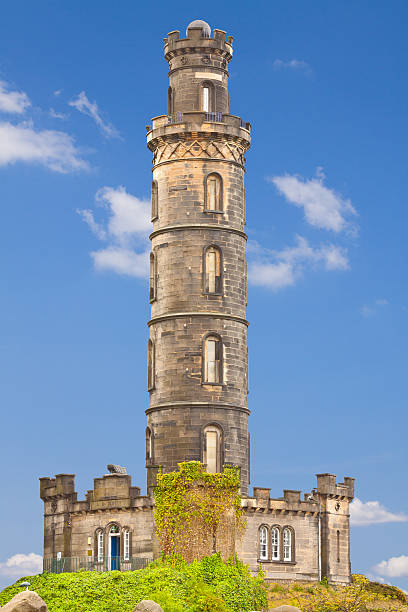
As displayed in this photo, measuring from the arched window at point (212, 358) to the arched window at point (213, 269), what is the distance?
2523 mm

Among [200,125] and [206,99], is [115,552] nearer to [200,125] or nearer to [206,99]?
[200,125]

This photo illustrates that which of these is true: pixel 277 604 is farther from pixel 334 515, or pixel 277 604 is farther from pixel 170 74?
pixel 170 74

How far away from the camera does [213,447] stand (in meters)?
68.6

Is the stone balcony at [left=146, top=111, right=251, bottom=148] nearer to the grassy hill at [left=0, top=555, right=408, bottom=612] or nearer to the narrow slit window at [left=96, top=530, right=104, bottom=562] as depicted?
the narrow slit window at [left=96, top=530, right=104, bottom=562]

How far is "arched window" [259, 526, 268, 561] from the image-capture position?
6831 cm

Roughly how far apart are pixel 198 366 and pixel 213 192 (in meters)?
9.19

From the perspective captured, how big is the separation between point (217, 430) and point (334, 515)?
29.6 feet

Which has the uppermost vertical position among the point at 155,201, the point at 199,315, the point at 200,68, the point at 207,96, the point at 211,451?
the point at 200,68

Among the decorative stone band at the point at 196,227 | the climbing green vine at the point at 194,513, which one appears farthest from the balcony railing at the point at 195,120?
the climbing green vine at the point at 194,513

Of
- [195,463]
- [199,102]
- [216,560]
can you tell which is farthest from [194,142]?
[216,560]

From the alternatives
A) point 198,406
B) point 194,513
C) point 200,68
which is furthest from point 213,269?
point 194,513

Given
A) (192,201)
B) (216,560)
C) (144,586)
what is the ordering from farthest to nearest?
(192,201) < (216,560) < (144,586)

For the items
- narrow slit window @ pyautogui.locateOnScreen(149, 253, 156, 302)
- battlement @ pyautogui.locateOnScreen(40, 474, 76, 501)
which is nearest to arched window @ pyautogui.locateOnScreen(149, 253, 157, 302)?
narrow slit window @ pyautogui.locateOnScreen(149, 253, 156, 302)

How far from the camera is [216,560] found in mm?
65312
